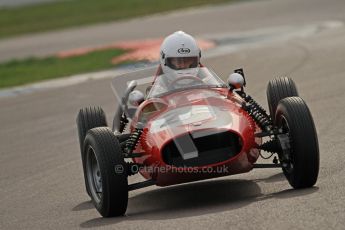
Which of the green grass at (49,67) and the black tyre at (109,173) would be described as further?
the green grass at (49,67)

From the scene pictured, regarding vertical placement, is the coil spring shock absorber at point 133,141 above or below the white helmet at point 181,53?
below

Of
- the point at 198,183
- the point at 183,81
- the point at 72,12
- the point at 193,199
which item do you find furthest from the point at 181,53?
the point at 72,12

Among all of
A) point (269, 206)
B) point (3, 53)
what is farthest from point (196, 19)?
point (269, 206)

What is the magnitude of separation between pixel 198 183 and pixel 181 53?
1362 millimetres

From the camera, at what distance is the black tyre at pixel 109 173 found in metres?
8.17

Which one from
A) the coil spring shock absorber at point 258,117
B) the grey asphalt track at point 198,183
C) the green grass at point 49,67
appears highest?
the coil spring shock absorber at point 258,117

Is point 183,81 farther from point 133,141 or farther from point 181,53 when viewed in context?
point 133,141

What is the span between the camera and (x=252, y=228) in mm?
6785

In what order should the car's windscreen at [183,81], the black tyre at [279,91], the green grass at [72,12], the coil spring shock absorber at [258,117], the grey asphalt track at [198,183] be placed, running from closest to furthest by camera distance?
the grey asphalt track at [198,183], the coil spring shock absorber at [258,117], the car's windscreen at [183,81], the black tyre at [279,91], the green grass at [72,12]

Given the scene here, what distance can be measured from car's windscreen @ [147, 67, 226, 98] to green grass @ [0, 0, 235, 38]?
26.8m

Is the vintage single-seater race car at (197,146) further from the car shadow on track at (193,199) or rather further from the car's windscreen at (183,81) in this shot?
the car's windscreen at (183,81)

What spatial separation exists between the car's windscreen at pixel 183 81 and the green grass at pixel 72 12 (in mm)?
26827

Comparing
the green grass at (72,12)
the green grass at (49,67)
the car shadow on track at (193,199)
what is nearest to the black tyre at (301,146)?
→ the car shadow on track at (193,199)

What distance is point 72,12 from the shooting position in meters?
40.8
